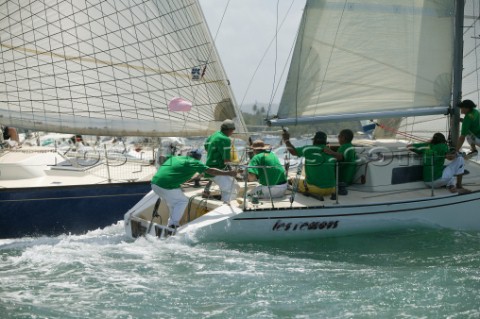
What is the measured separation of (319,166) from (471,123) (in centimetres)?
260

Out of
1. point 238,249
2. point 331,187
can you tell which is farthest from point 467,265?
point 238,249

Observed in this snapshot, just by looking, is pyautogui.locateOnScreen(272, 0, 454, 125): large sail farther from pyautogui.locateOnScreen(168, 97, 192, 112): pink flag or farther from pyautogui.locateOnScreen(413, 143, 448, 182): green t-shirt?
pyautogui.locateOnScreen(168, 97, 192, 112): pink flag

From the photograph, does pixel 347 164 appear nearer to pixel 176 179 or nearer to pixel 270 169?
pixel 270 169

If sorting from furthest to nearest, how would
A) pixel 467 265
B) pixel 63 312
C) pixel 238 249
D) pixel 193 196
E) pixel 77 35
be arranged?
pixel 77 35 → pixel 193 196 → pixel 238 249 → pixel 467 265 → pixel 63 312

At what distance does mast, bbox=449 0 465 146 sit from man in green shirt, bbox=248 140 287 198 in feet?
9.74

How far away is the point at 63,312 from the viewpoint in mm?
5480

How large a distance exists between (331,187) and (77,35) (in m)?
4.99

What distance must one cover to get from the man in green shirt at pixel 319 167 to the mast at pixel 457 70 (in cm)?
237

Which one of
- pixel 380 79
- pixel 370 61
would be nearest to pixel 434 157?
pixel 380 79

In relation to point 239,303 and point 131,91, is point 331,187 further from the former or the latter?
point 131,91

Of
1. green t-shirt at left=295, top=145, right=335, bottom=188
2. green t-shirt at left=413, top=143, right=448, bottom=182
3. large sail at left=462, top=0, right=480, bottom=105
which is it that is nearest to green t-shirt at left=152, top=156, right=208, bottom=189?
green t-shirt at left=295, top=145, right=335, bottom=188

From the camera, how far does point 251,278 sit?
6.34 meters

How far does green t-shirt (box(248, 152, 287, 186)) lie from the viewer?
320 inches

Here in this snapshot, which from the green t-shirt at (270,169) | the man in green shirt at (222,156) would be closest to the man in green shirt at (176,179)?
the green t-shirt at (270,169)
